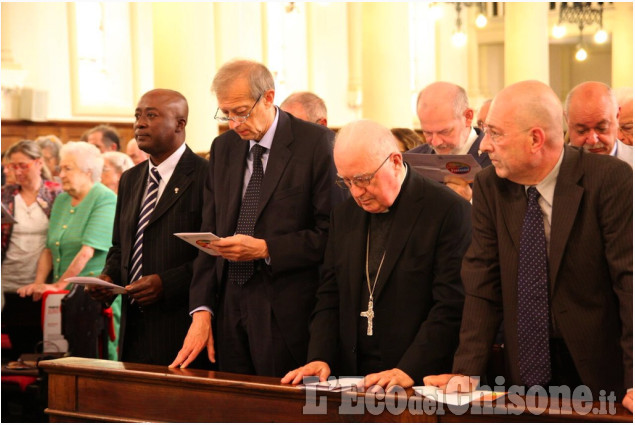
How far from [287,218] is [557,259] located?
4.13 ft

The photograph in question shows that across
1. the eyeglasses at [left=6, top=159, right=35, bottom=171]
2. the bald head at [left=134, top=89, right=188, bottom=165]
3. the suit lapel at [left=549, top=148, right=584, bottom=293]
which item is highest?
the bald head at [left=134, top=89, right=188, bottom=165]

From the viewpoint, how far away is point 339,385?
3.18m

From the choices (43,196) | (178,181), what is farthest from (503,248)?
(43,196)

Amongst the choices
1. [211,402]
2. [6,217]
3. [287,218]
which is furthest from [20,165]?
[211,402]

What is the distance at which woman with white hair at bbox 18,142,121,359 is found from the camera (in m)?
6.12

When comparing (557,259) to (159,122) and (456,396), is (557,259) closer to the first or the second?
(456,396)

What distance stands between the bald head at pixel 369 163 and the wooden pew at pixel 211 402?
723 millimetres

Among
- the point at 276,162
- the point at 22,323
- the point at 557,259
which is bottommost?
the point at 22,323

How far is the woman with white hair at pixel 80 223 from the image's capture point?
6117 millimetres

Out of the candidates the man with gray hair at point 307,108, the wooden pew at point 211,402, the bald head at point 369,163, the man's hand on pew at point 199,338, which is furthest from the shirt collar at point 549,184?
the man with gray hair at point 307,108

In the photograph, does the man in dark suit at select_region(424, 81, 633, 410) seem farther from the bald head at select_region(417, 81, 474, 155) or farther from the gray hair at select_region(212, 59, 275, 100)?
the bald head at select_region(417, 81, 474, 155)

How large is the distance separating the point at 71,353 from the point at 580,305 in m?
3.46

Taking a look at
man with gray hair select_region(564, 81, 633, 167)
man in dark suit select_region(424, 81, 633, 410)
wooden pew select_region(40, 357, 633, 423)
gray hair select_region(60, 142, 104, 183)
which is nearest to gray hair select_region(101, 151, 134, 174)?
gray hair select_region(60, 142, 104, 183)

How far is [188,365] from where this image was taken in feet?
12.8
